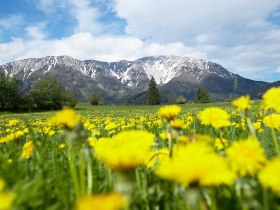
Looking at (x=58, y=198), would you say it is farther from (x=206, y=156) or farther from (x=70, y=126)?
(x=206, y=156)

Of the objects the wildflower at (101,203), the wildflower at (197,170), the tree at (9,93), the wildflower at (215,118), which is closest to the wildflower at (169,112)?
the wildflower at (215,118)

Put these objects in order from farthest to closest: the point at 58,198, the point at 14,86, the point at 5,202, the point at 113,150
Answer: the point at 14,86 < the point at 58,198 < the point at 113,150 < the point at 5,202

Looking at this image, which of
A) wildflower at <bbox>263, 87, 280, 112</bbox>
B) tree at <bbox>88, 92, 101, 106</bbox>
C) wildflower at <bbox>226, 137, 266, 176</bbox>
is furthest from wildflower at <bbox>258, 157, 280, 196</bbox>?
tree at <bbox>88, 92, 101, 106</bbox>

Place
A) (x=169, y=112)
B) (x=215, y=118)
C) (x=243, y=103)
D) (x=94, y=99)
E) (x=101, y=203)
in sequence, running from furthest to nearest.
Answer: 1. (x=94, y=99)
2. (x=215, y=118)
3. (x=169, y=112)
4. (x=243, y=103)
5. (x=101, y=203)

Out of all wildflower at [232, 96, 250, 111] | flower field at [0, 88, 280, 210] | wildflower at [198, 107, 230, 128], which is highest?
wildflower at [232, 96, 250, 111]

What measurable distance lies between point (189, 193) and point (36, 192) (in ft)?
3.61

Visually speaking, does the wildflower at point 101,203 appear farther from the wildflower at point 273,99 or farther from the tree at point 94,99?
the tree at point 94,99

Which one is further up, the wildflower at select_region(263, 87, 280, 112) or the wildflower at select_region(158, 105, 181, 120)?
the wildflower at select_region(263, 87, 280, 112)

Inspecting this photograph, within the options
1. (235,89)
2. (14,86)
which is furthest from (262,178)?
(14,86)

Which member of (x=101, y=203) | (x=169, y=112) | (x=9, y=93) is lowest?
(x=101, y=203)

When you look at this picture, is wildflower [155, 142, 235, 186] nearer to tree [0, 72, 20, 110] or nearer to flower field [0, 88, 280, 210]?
flower field [0, 88, 280, 210]

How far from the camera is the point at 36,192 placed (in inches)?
74.2

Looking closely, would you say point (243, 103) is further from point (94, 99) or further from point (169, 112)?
point (94, 99)

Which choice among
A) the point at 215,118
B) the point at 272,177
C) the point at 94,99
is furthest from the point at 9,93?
the point at 272,177
